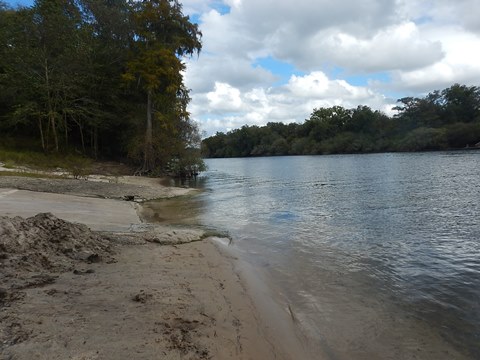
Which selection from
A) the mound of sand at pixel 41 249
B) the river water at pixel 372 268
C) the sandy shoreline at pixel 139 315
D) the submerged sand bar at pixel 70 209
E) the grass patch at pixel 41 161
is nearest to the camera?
the sandy shoreline at pixel 139 315

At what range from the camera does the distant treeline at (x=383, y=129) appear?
275 feet

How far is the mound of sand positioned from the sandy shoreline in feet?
0.39

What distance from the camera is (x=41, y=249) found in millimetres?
6398

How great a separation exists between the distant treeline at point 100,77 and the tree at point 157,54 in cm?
8

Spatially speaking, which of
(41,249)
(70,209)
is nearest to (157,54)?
(70,209)

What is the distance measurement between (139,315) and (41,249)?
9.69ft

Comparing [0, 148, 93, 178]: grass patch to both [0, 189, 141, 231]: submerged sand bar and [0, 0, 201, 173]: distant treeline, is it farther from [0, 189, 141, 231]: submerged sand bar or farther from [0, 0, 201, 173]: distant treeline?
[0, 189, 141, 231]: submerged sand bar

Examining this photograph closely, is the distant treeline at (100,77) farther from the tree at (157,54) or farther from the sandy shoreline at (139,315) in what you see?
the sandy shoreline at (139,315)

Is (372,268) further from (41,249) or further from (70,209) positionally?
(70,209)

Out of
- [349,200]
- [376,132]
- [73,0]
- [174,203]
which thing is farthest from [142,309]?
[376,132]

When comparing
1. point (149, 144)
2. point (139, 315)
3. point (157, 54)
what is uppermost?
point (157, 54)

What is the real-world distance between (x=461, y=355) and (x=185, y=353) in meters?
3.34

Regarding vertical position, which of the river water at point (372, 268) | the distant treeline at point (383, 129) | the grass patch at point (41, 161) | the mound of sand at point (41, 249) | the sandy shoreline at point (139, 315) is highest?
the distant treeline at point (383, 129)

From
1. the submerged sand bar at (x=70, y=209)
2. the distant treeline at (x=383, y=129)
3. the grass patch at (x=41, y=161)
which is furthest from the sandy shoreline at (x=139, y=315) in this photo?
the distant treeline at (x=383, y=129)
